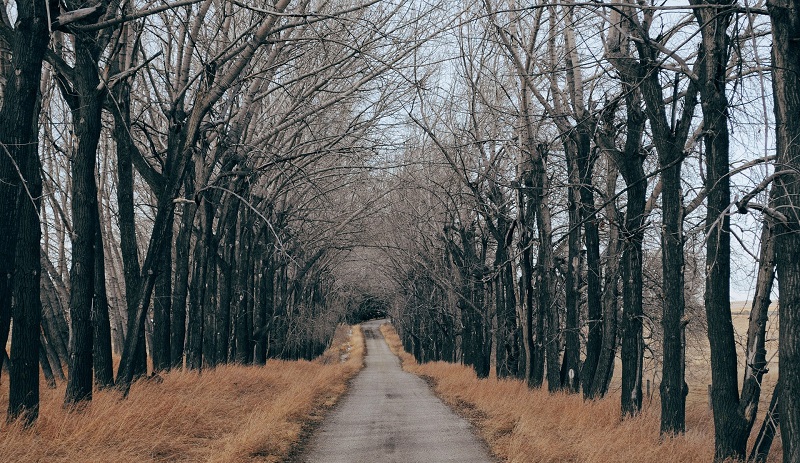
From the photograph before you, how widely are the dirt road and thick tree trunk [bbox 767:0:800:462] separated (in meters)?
3.48

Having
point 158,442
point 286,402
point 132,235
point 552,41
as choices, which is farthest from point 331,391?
point 158,442

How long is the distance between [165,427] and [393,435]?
10.8 ft

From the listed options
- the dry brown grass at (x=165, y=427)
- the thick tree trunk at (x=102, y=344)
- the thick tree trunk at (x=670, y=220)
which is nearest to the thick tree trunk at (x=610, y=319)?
the thick tree trunk at (x=670, y=220)

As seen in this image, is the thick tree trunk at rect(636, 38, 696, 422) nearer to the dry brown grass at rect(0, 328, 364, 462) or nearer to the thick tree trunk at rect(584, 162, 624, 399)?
the dry brown grass at rect(0, 328, 364, 462)

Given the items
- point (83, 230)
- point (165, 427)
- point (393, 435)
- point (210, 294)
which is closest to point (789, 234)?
point (393, 435)

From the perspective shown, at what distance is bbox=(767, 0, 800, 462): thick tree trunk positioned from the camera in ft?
21.1

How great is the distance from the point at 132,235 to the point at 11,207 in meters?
5.12

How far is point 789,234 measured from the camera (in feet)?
21.6

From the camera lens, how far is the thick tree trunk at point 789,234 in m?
6.44

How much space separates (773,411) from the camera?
8.95 metres

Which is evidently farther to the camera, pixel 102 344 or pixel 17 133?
pixel 102 344

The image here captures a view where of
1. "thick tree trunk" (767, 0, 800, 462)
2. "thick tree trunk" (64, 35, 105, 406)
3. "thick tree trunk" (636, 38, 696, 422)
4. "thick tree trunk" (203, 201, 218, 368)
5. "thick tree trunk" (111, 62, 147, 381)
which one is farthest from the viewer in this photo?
"thick tree trunk" (203, 201, 218, 368)

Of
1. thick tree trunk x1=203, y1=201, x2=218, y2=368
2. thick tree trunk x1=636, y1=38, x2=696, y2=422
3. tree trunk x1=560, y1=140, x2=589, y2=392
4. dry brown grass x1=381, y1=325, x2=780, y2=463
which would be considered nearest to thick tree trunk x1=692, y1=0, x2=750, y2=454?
dry brown grass x1=381, y1=325, x2=780, y2=463

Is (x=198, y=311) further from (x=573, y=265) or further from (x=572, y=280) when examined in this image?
(x=573, y=265)
